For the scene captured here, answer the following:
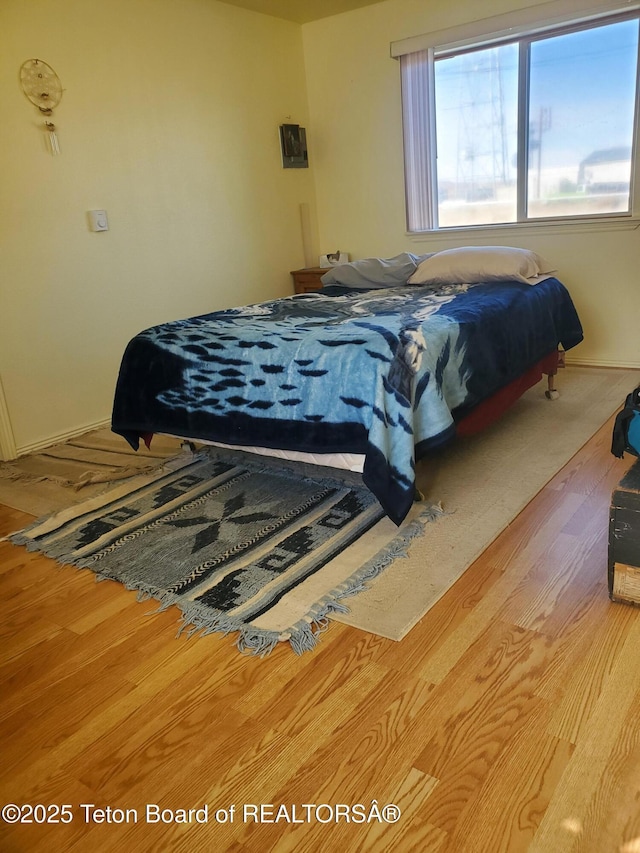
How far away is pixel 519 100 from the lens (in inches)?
151

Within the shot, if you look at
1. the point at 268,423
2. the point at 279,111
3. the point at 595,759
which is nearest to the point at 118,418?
the point at 268,423

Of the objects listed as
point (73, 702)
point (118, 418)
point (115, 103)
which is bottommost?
point (73, 702)

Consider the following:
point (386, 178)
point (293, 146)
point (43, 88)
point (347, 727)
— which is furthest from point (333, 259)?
point (347, 727)

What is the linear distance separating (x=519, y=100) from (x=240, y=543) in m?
3.29

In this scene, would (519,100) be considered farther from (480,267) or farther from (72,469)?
(72,469)

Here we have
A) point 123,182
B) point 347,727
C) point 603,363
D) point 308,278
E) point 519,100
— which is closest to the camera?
point 347,727

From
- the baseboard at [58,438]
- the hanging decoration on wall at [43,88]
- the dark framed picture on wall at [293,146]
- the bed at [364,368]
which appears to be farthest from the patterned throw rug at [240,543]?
the dark framed picture on wall at [293,146]

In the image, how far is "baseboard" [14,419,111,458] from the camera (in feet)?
10.6

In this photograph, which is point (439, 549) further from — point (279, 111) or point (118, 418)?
point (279, 111)

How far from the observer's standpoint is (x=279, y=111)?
4484 mm

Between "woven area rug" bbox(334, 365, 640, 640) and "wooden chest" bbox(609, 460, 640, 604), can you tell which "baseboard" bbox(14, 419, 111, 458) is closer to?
"woven area rug" bbox(334, 365, 640, 640)

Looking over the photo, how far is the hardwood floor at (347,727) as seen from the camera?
1.12m

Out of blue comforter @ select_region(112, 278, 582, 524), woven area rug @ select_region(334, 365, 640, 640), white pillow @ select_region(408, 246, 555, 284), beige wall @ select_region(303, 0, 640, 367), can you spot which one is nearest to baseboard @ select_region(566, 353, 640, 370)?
beige wall @ select_region(303, 0, 640, 367)

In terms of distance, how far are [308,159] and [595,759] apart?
14.8ft
